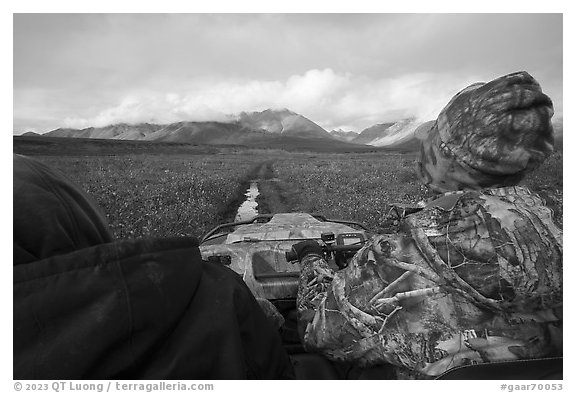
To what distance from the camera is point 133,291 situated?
1.48 m

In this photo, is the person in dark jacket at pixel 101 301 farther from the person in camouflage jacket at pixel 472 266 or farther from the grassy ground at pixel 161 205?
the grassy ground at pixel 161 205

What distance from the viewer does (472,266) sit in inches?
72.7

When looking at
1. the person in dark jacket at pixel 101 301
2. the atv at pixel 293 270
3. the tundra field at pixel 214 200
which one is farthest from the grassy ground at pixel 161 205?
the person in dark jacket at pixel 101 301

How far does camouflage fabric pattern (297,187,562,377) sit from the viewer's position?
1829 millimetres

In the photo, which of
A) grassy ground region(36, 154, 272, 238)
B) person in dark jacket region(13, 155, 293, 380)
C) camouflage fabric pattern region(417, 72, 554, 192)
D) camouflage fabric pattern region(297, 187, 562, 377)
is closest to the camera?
person in dark jacket region(13, 155, 293, 380)

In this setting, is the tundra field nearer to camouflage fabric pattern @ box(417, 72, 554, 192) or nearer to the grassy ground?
the grassy ground

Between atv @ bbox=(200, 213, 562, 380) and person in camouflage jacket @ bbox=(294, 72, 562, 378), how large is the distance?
2.9 inches

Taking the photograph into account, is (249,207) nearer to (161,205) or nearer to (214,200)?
(214,200)

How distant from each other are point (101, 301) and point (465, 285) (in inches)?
65.1

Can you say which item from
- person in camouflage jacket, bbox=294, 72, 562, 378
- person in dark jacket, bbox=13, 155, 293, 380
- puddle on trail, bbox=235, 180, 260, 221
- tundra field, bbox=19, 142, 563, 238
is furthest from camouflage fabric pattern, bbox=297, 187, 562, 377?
puddle on trail, bbox=235, 180, 260, 221

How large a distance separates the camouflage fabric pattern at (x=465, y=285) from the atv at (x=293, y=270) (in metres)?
0.07

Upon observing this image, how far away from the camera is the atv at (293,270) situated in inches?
74.6

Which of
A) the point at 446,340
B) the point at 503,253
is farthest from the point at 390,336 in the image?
the point at 503,253
